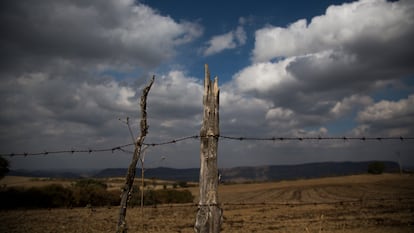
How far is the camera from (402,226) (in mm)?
16312

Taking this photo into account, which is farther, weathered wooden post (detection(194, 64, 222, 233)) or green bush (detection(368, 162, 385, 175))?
green bush (detection(368, 162, 385, 175))

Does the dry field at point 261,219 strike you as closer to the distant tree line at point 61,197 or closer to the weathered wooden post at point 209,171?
the weathered wooden post at point 209,171

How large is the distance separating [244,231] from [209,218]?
1366 centimetres

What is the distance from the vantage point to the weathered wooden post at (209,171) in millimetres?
4453

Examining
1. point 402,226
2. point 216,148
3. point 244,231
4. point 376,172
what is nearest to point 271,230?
point 244,231

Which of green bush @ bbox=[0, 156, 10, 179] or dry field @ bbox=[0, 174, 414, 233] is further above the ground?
green bush @ bbox=[0, 156, 10, 179]

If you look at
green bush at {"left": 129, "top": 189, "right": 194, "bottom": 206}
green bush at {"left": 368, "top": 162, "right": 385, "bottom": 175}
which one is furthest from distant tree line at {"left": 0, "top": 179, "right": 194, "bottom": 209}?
green bush at {"left": 368, "top": 162, "right": 385, "bottom": 175}

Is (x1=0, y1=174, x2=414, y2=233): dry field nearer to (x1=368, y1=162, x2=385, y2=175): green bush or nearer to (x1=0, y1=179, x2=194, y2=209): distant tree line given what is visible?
(x1=0, y1=179, x2=194, y2=209): distant tree line

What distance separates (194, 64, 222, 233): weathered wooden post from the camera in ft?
14.6

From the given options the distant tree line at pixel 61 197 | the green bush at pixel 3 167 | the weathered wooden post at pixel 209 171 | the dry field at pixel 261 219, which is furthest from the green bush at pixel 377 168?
the weathered wooden post at pixel 209 171

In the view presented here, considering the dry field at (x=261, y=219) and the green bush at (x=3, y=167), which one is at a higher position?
the green bush at (x=3, y=167)

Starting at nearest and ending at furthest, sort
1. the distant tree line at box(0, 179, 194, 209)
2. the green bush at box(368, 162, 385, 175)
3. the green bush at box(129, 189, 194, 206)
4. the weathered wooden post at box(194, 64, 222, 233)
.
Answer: the weathered wooden post at box(194, 64, 222, 233) < the distant tree line at box(0, 179, 194, 209) < the green bush at box(129, 189, 194, 206) < the green bush at box(368, 162, 385, 175)

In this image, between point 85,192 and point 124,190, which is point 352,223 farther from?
point 85,192

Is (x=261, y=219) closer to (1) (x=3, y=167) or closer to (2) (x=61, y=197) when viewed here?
(2) (x=61, y=197)
